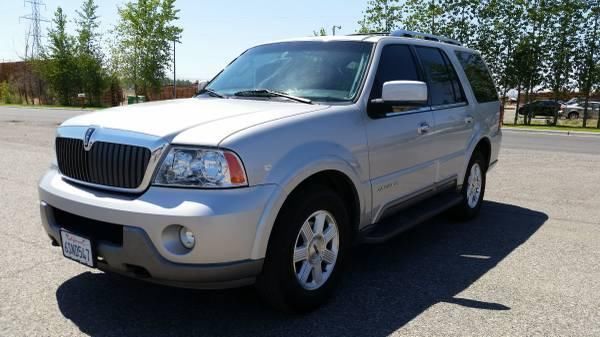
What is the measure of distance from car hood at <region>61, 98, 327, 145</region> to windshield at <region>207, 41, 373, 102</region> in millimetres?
309

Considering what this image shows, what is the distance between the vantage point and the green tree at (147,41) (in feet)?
136

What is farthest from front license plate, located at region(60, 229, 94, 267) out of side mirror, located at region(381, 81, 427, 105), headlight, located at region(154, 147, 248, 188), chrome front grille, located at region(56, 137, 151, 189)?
side mirror, located at region(381, 81, 427, 105)

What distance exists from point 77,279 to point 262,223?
187cm

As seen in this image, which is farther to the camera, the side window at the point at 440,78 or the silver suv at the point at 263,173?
the side window at the point at 440,78

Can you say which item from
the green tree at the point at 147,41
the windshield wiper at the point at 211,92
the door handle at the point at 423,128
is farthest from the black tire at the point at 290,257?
the green tree at the point at 147,41

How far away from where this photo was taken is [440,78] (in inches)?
205

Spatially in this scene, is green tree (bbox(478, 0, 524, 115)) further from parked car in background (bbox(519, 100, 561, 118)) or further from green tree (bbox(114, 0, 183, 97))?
green tree (bbox(114, 0, 183, 97))

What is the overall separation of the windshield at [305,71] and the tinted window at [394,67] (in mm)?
138

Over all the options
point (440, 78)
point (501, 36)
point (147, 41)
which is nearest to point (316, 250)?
point (440, 78)

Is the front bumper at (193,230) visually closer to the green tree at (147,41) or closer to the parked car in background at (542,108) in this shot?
the parked car in background at (542,108)

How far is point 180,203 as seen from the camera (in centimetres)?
285

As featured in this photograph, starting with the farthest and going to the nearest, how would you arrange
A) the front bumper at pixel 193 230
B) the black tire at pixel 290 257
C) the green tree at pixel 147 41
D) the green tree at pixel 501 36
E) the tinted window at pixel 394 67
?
the green tree at pixel 147 41
the green tree at pixel 501 36
the tinted window at pixel 394 67
the black tire at pixel 290 257
the front bumper at pixel 193 230

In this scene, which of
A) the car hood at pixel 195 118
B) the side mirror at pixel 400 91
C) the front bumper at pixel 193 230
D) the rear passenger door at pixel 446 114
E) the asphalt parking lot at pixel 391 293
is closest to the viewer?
the front bumper at pixel 193 230

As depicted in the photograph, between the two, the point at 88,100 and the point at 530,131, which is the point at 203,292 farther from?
the point at 88,100
